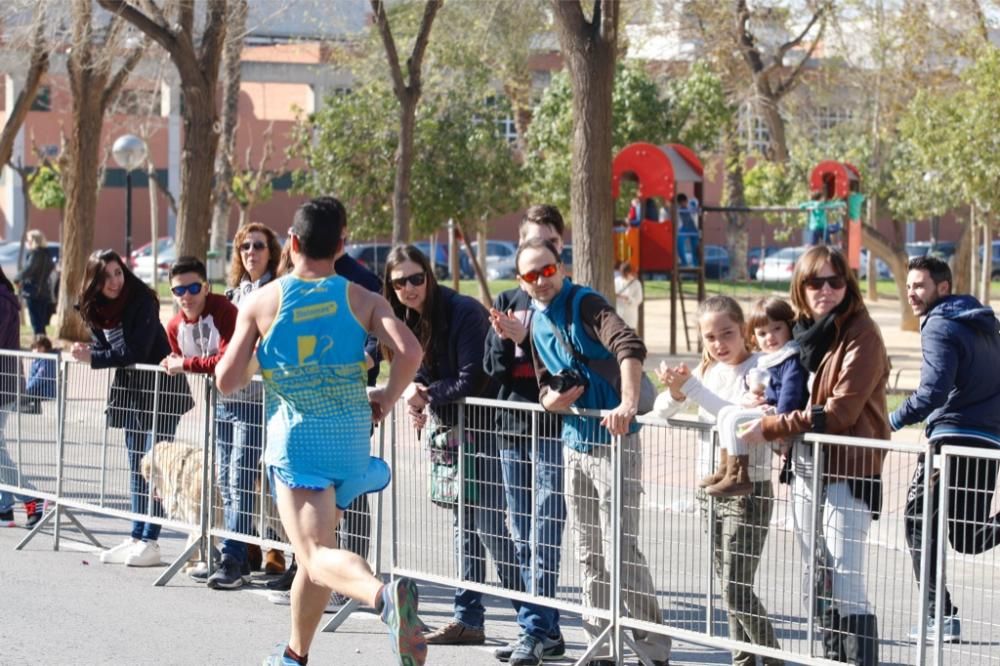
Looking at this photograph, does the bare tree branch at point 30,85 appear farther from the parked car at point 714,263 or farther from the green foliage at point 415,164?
the parked car at point 714,263

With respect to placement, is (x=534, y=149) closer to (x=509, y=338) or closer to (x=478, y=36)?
(x=478, y=36)

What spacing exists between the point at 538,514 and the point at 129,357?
3122 mm

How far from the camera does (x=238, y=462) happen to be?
7977 millimetres

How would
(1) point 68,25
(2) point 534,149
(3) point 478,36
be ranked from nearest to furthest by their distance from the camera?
(1) point 68,25 < (3) point 478,36 < (2) point 534,149

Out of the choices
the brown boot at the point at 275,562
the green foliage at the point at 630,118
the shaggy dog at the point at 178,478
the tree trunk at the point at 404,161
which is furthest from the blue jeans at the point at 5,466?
the green foliage at the point at 630,118

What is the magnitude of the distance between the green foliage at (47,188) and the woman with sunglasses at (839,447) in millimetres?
42421

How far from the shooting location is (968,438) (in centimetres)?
686

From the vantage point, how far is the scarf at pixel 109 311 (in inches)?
342

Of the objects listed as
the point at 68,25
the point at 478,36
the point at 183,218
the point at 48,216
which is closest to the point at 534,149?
the point at 478,36

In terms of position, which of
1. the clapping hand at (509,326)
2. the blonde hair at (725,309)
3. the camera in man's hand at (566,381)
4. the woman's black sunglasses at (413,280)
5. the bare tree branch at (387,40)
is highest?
the bare tree branch at (387,40)

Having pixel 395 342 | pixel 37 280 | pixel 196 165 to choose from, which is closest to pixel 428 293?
pixel 395 342

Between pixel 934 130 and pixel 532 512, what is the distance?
18.0m

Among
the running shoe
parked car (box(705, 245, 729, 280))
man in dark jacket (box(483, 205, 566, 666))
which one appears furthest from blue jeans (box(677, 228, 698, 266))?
parked car (box(705, 245, 729, 280))

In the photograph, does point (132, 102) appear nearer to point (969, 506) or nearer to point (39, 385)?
point (39, 385)
